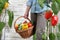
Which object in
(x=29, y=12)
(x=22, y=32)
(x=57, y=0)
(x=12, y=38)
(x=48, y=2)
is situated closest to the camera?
(x=57, y=0)

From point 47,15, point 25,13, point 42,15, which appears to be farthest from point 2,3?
point 25,13

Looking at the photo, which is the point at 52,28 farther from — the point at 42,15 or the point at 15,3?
the point at 15,3

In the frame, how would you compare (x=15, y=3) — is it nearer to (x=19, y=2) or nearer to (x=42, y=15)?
(x=19, y=2)

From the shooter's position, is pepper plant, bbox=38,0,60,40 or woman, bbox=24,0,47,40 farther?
woman, bbox=24,0,47,40

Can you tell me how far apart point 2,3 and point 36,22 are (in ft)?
1.04

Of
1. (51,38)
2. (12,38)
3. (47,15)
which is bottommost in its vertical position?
(12,38)

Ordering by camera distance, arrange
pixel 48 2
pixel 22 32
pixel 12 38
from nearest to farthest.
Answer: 1. pixel 48 2
2. pixel 22 32
3. pixel 12 38

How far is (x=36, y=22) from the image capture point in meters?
0.98

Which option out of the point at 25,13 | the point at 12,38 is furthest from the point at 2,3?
the point at 12,38

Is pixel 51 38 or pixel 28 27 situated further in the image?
pixel 28 27

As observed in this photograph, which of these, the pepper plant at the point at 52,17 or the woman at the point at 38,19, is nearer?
the pepper plant at the point at 52,17

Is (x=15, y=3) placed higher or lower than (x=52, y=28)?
higher

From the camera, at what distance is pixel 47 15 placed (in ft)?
2.46

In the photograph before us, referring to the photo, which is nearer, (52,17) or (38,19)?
(52,17)
